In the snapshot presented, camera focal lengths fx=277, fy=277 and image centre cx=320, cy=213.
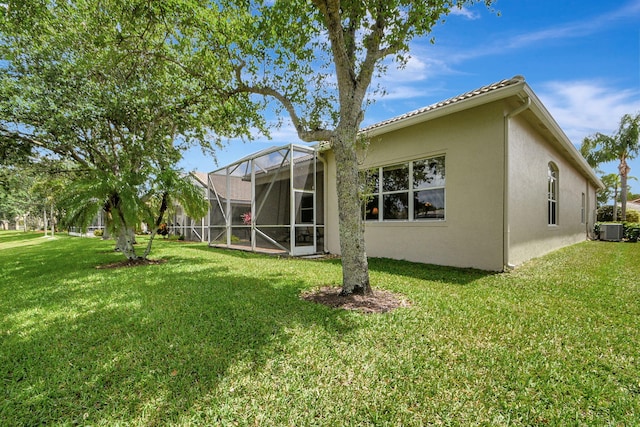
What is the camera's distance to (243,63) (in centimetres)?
564

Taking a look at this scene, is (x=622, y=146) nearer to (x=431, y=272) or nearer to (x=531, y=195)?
(x=531, y=195)

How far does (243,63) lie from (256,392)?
5.75m

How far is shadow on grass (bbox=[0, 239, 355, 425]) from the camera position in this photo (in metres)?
2.13

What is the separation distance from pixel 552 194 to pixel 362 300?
10383mm

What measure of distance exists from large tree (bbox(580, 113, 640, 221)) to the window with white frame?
23160mm

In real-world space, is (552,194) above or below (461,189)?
above

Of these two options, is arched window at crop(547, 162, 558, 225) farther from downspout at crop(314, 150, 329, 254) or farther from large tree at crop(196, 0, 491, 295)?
large tree at crop(196, 0, 491, 295)

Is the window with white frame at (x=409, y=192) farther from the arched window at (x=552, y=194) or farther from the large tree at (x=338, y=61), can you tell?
the arched window at (x=552, y=194)

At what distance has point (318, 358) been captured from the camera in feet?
8.77

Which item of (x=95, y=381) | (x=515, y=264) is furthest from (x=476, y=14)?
(x=95, y=381)

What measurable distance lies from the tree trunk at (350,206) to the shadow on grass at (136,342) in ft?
2.83

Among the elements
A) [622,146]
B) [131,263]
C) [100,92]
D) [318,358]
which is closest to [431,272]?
[318,358]

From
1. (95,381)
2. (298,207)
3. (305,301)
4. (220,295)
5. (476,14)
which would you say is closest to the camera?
(95,381)

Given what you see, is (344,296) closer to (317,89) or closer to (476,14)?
(317,89)
